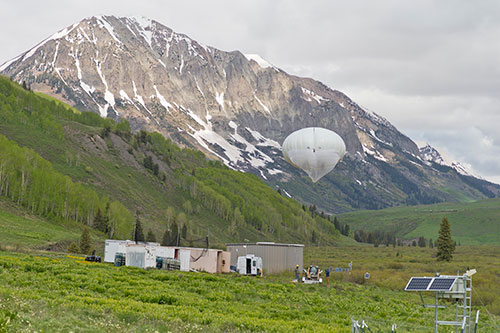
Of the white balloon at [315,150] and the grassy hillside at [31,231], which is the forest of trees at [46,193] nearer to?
the grassy hillside at [31,231]

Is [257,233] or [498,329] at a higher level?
[257,233]

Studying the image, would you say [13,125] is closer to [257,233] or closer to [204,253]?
[257,233]

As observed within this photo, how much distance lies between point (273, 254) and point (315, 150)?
13308 millimetres

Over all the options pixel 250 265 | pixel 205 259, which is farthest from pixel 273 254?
pixel 205 259

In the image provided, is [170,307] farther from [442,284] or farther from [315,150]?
[315,150]

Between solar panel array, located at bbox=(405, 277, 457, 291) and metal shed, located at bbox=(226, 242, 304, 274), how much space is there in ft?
144

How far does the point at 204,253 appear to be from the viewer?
60.1 m

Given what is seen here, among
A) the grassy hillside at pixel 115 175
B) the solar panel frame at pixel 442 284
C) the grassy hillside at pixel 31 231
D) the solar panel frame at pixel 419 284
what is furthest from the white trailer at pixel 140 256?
the grassy hillside at pixel 115 175

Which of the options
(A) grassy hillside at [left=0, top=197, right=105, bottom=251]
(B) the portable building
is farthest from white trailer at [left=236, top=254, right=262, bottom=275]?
(A) grassy hillside at [left=0, top=197, right=105, bottom=251]

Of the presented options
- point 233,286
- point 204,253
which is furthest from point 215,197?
point 233,286

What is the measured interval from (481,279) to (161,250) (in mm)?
31922

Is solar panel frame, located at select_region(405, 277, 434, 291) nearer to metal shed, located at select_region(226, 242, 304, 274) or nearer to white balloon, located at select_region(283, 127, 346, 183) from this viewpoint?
metal shed, located at select_region(226, 242, 304, 274)

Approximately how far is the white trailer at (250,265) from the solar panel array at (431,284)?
133ft

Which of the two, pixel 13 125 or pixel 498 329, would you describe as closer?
pixel 498 329
